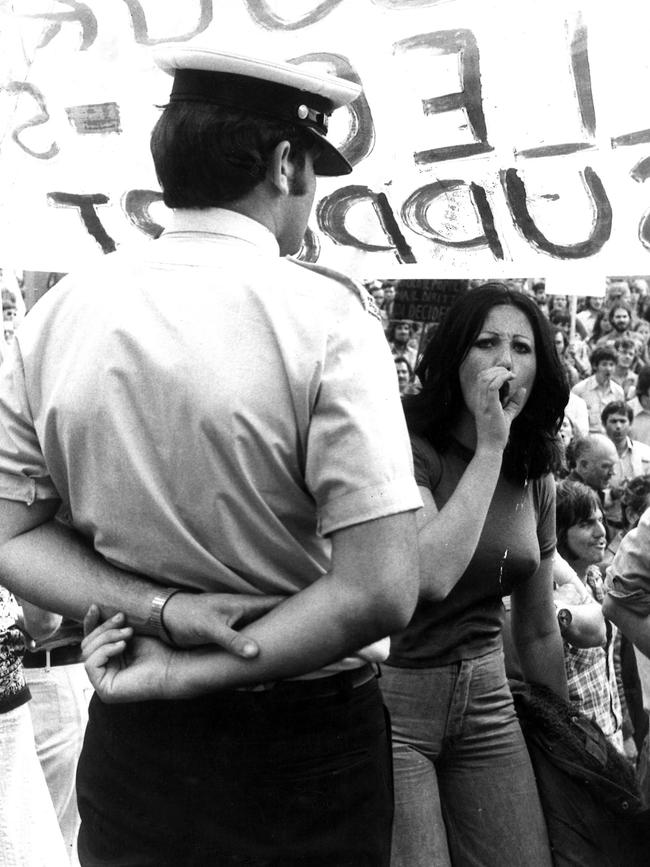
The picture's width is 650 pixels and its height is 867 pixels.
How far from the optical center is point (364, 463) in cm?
170

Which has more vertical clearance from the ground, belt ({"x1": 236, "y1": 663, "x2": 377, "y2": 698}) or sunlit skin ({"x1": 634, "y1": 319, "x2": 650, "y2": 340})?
belt ({"x1": 236, "y1": 663, "x2": 377, "y2": 698})

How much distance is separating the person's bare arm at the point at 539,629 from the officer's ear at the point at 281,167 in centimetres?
157

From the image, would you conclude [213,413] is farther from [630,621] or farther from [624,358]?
[624,358]

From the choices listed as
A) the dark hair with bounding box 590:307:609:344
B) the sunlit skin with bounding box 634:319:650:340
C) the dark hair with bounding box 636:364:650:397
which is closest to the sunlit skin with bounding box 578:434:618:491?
the dark hair with bounding box 636:364:650:397

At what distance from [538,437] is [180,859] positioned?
154 cm

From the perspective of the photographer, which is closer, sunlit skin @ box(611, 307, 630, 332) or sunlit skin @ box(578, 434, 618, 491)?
sunlit skin @ box(578, 434, 618, 491)

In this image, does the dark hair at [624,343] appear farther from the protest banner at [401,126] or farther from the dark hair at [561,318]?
the protest banner at [401,126]

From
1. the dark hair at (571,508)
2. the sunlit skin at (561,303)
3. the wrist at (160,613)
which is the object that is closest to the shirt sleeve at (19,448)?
the wrist at (160,613)

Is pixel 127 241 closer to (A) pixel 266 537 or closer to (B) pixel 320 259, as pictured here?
(B) pixel 320 259

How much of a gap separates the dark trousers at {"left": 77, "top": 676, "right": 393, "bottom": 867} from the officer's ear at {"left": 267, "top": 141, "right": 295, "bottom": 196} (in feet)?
2.28

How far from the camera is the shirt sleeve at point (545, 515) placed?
315cm

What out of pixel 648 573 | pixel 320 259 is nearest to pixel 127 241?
pixel 320 259

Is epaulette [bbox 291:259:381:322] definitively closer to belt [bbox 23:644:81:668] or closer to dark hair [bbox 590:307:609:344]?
belt [bbox 23:644:81:668]

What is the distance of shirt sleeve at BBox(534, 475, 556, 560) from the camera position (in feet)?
10.3
